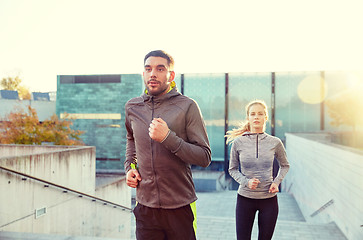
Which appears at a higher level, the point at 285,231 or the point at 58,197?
the point at 58,197

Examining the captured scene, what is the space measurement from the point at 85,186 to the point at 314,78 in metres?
27.4

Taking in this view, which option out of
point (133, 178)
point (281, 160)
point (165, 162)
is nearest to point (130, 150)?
point (133, 178)

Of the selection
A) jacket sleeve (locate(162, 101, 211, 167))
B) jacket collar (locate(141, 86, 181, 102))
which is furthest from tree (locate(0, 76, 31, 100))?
jacket sleeve (locate(162, 101, 211, 167))

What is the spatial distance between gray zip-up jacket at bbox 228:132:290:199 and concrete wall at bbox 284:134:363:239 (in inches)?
170

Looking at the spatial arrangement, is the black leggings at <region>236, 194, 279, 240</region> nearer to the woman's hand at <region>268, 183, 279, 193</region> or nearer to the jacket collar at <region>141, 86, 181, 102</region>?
the woman's hand at <region>268, 183, 279, 193</region>

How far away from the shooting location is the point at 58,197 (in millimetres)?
7938

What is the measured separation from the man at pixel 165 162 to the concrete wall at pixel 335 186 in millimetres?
5874

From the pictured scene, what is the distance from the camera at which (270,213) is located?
3248mm

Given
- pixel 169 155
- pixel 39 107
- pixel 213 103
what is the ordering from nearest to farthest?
1. pixel 169 155
2. pixel 213 103
3. pixel 39 107

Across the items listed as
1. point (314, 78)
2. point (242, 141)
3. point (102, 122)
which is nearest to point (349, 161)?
point (242, 141)

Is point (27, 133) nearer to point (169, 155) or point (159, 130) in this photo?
point (169, 155)

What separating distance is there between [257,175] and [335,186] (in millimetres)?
7319

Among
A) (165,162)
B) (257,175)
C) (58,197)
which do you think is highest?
(165,162)

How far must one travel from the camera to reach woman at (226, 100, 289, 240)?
327 cm
